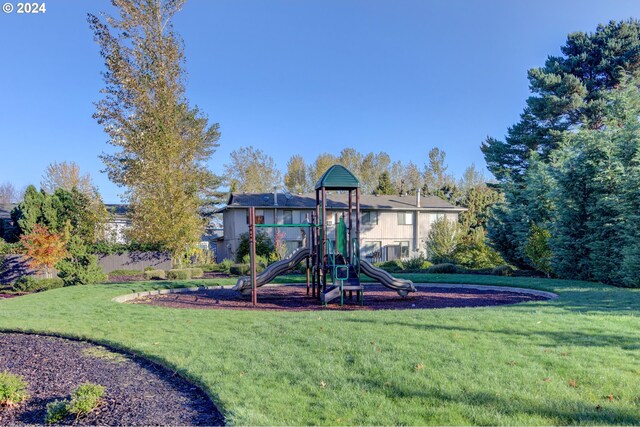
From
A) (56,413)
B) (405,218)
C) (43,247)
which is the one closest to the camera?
(56,413)

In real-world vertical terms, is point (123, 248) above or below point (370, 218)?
below

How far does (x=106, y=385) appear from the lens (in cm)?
489

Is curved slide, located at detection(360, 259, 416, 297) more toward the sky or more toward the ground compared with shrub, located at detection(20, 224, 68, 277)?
more toward the ground

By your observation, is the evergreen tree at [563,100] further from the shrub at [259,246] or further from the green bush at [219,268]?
the green bush at [219,268]

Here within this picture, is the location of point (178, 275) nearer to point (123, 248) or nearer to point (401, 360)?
point (123, 248)

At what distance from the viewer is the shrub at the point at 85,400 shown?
153 inches

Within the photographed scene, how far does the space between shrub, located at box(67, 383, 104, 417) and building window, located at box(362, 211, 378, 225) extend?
2966 centimetres

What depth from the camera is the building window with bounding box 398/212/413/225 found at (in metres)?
34.1

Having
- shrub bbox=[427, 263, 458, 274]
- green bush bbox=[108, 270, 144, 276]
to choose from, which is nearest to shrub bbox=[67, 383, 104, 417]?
shrub bbox=[427, 263, 458, 274]

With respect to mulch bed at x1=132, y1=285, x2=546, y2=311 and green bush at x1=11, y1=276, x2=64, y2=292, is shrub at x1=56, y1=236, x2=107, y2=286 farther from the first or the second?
mulch bed at x1=132, y1=285, x2=546, y2=311

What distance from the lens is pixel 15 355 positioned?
20.8 feet

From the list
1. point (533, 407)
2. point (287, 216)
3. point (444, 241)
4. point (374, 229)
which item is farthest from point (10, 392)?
point (374, 229)

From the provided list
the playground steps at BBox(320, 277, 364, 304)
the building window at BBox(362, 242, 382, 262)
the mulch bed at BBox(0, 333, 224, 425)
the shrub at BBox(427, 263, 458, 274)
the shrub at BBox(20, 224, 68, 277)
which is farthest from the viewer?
the building window at BBox(362, 242, 382, 262)

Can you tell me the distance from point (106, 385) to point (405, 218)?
30760mm
